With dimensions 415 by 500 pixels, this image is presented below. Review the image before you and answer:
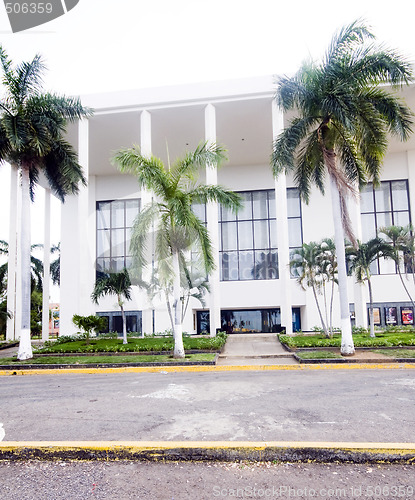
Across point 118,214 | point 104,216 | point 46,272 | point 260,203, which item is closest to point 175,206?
point 46,272

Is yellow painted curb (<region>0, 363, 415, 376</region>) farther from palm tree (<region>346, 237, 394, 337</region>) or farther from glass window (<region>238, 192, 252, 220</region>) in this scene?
glass window (<region>238, 192, 252, 220</region>)

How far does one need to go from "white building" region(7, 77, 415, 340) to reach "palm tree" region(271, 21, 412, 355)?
732 centimetres

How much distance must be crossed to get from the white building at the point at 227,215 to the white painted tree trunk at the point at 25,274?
7.03 m

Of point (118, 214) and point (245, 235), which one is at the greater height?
point (118, 214)

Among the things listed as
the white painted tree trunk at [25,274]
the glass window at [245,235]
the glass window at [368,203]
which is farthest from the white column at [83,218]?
the glass window at [368,203]

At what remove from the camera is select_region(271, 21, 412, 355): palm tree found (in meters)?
12.1

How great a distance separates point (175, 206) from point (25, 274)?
6.37m

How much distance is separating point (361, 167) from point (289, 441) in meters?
11.4

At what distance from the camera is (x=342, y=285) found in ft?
41.8

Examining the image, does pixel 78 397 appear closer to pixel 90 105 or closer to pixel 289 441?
pixel 289 441

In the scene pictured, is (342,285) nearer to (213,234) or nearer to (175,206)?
(175,206)

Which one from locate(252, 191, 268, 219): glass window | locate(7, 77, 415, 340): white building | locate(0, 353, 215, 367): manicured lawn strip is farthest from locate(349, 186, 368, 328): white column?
locate(0, 353, 215, 367): manicured lawn strip

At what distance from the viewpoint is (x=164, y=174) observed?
41.9 ft

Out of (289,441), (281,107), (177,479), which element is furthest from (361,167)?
(177,479)
